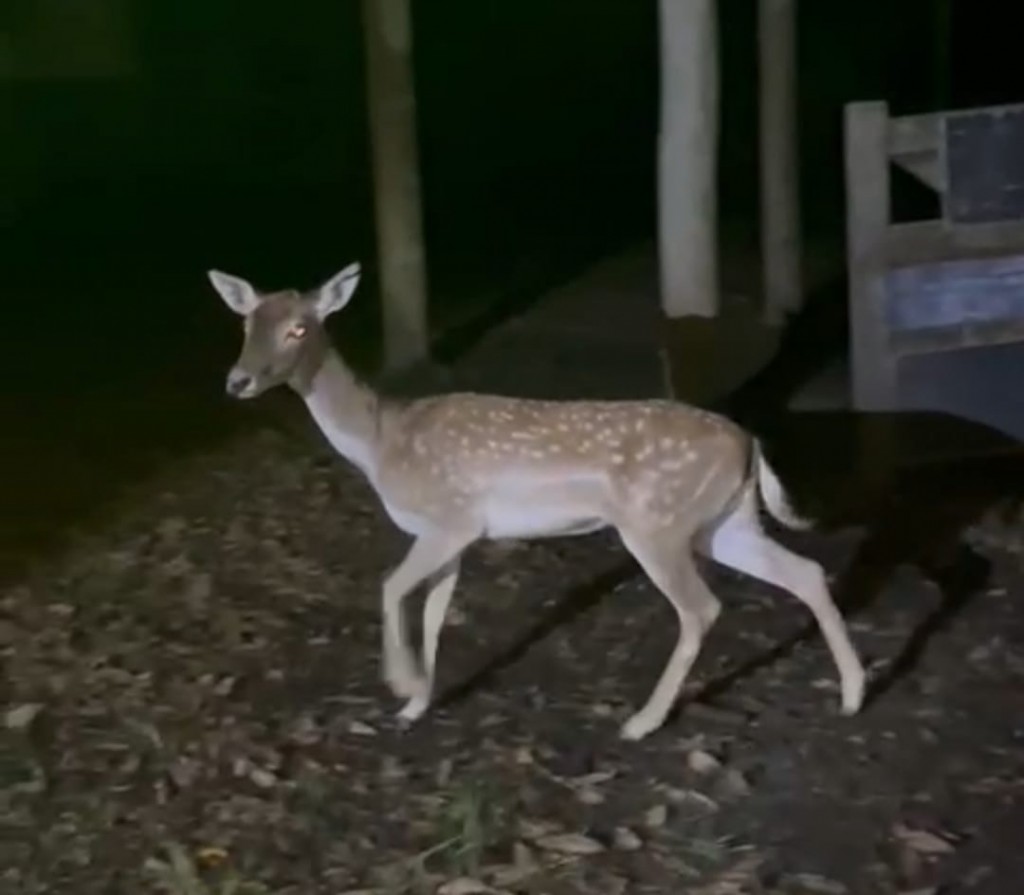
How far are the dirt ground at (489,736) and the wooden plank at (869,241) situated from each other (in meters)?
0.59

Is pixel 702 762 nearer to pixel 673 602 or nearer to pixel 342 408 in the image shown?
pixel 673 602

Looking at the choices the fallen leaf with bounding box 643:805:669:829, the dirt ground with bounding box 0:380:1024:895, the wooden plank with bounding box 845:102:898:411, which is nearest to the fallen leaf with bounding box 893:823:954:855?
the dirt ground with bounding box 0:380:1024:895

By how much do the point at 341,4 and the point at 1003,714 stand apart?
873cm

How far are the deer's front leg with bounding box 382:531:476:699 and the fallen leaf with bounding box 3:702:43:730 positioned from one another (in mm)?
770

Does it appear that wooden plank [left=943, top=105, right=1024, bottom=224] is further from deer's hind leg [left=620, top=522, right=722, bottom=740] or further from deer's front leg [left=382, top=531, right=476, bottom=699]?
deer's front leg [left=382, top=531, right=476, bottom=699]

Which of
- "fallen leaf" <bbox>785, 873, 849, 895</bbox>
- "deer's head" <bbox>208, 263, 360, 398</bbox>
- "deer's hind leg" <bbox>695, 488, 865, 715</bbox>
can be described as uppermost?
"deer's head" <bbox>208, 263, 360, 398</bbox>

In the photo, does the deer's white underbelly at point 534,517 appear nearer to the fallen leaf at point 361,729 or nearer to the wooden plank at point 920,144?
the fallen leaf at point 361,729

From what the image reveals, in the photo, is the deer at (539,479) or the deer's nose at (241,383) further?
the deer's nose at (241,383)

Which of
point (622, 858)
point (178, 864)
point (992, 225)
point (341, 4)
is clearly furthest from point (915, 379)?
point (341, 4)

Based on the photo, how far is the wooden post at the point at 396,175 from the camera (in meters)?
6.87

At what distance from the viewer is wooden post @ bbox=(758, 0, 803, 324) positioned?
7742 millimetres

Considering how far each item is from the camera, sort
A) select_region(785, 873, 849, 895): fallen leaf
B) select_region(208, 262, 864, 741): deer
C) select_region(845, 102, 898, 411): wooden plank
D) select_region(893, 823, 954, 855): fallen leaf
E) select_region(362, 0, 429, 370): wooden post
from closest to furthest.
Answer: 1. select_region(785, 873, 849, 895): fallen leaf
2. select_region(893, 823, 954, 855): fallen leaf
3. select_region(208, 262, 864, 741): deer
4. select_region(845, 102, 898, 411): wooden plank
5. select_region(362, 0, 429, 370): wooden post

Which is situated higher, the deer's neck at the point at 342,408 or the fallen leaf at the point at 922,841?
the deer's neck at the point at 342,408

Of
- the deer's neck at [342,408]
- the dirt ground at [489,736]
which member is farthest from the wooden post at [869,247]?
the deer's neck at [342,408]
